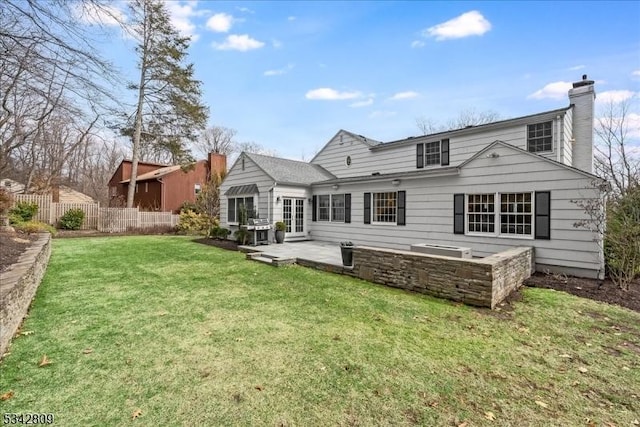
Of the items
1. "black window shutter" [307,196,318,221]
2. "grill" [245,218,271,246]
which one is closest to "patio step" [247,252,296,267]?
"grill" [245,218,271,246]

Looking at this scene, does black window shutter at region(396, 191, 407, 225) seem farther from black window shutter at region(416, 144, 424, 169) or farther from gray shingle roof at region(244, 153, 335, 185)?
gray shingle roof at region(244, 153, 335, 185)

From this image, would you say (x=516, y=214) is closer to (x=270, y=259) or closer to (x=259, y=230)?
(x=270, y=259)

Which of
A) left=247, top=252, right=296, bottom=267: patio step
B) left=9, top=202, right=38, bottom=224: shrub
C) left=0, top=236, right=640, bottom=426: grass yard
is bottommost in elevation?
left=0, top=236, right=640, bottom=426: grass yard

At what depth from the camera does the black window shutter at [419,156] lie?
1291cm

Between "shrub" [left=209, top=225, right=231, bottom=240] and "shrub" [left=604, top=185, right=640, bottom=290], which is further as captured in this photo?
"shrub" [left=209, top=225, right=231, bottom=240]

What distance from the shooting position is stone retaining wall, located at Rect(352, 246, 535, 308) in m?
5.38

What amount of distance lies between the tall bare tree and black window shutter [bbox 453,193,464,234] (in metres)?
17.7

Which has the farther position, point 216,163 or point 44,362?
point 216,163

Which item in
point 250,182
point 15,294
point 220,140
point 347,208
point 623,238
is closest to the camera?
point 15,294

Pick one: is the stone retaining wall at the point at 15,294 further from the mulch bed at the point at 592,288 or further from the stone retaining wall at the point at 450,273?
the mulch bed at the point at 592,288

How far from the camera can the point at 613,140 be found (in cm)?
972

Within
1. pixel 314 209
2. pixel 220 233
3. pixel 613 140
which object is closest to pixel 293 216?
pixel 314 209

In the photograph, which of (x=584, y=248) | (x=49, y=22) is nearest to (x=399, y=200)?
(x=584, y=248)

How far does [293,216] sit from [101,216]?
12.7m
